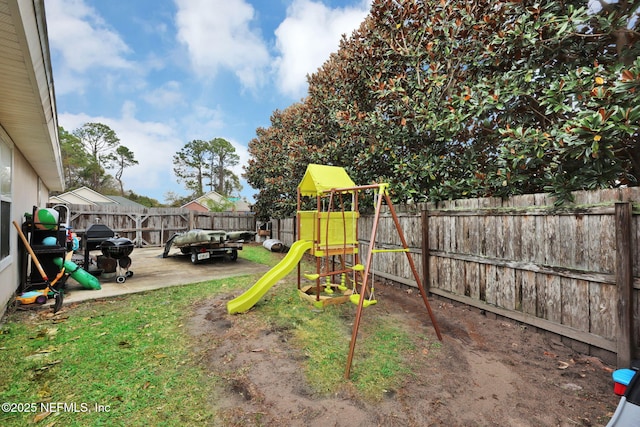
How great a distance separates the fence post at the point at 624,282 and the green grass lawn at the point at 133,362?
7.34 feet

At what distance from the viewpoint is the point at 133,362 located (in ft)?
9.93

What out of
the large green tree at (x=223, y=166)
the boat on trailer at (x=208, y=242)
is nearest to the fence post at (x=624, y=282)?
the boat on trailer at (x=208, y=242)

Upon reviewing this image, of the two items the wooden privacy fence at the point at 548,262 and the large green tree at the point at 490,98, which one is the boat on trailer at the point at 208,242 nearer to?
the large green tree at the point at 490,98

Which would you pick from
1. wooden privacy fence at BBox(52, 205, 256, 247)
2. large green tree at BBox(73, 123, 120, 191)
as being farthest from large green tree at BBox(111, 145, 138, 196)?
wooden privacy fence at BBox(52, 205, 256, 247)

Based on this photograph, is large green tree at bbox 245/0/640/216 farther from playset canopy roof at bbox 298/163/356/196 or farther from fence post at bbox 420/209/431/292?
playset canopy roof at bbox 298/163/356/196

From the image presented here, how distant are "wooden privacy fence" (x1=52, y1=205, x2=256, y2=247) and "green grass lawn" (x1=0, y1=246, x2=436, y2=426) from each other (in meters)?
10.1

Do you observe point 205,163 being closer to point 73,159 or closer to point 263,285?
point 73,159

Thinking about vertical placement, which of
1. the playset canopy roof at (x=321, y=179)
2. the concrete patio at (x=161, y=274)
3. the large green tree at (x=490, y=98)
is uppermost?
the large green tree at (x=490, y=98)

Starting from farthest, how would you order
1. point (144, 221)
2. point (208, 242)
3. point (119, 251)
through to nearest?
point (144, 221) → point (208, 242) → point (119, 251)

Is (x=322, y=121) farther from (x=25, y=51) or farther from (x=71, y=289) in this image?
(x=71, y=289)

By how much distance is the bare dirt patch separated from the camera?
7.49 feet

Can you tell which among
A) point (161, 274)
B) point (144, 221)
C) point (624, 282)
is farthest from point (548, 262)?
point (144, 221)

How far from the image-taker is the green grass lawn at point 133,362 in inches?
89.0

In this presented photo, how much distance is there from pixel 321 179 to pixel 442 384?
146 inches
